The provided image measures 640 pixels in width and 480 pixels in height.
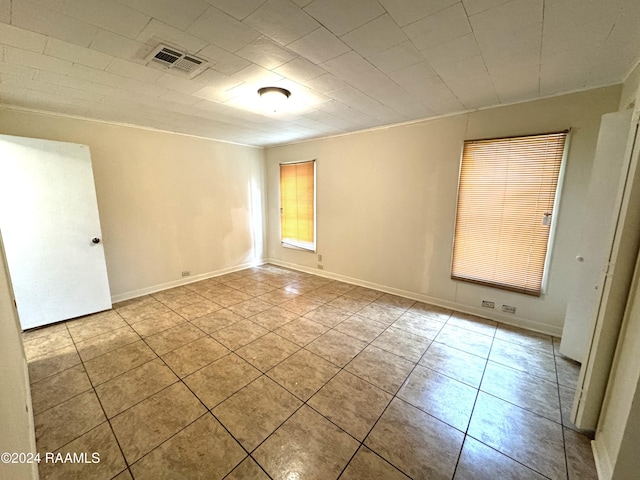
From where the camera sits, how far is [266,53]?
1731 mm

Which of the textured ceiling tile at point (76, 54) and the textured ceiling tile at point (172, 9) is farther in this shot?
the textured ceiling tile at point (76, 54)

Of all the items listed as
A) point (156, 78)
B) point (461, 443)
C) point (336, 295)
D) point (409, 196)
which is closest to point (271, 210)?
point (336, 295)

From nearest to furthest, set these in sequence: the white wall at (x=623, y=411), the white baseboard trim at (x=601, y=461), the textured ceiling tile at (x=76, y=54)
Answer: the white wall at (x=623, y=411), the white baseboard trim at (x=601, y=461), the textured ceiling tile at (x=76, y=54)

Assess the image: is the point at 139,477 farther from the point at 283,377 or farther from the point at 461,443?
the point at 461,443

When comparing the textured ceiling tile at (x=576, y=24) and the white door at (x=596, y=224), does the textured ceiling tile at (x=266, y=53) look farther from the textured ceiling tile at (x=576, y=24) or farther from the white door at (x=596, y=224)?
the white door at (x=596, y=224)

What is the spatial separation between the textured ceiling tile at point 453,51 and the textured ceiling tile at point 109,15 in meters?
1.80

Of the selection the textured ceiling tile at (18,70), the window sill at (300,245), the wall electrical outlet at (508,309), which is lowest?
the wall electrical outlet at (508,309)

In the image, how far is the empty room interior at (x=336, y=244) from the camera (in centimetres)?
Result: 139

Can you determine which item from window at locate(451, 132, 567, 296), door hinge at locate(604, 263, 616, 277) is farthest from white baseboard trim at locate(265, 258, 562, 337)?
Answer: door hinge at locate(604, 263, 616, 277)

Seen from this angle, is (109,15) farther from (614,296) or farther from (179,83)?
(614,296)

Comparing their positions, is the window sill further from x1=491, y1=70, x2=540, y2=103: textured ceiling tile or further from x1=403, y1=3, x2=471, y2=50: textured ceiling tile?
x1=403, y1=3, x2=471, y2=50: textured ceiling tile

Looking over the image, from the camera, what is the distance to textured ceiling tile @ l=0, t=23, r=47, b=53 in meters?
1.45

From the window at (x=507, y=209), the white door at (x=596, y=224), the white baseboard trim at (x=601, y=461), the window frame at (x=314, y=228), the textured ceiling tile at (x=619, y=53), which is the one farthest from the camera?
the window frame at (x=314, y=228)

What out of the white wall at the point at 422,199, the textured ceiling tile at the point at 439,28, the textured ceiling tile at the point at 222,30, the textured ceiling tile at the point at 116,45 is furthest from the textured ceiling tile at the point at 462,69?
the textured ceiling tile at the point at 116,45
